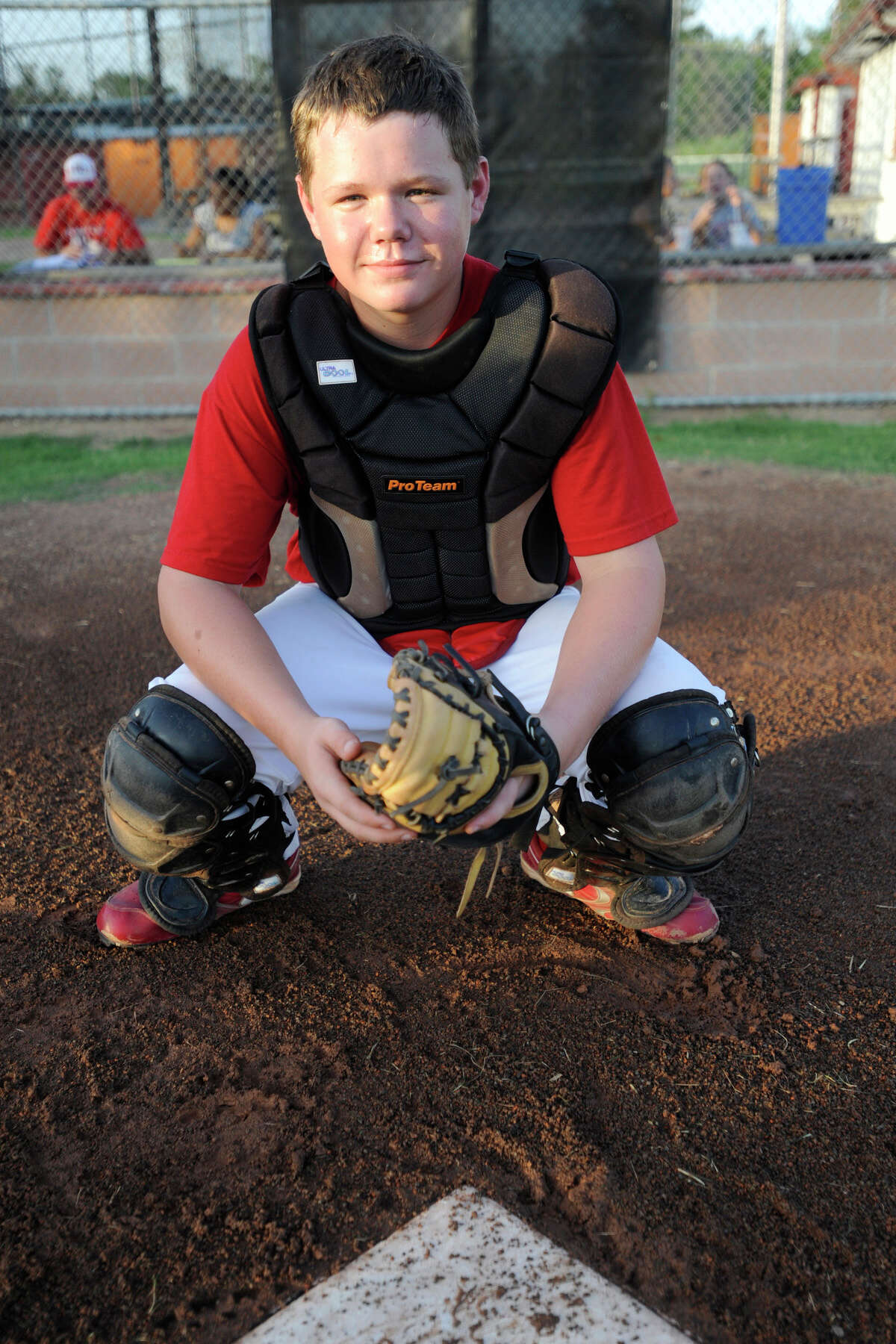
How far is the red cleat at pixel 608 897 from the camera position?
2051mm

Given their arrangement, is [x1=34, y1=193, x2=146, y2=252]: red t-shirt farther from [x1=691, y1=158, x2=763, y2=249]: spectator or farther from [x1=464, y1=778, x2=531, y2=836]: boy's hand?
[x1=464, y1=778, x2=531, y2=836]: boy's hand

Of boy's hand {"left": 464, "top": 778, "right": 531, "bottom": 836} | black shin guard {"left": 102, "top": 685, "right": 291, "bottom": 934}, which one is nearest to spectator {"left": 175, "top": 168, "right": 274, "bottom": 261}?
black shin guard {"left": 102, "top": 685, "right": 291, "bottom": 934}

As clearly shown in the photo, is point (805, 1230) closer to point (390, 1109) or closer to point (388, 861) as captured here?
point (390, 1109)

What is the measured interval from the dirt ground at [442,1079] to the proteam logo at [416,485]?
849 mm

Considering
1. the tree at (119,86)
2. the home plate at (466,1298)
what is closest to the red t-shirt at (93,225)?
the tree at (119,86)

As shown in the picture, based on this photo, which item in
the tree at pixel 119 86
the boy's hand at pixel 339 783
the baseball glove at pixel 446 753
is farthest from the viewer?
the tree at pixel 119 86

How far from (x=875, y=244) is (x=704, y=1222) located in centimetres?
677

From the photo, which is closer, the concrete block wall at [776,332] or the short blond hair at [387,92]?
the short blond hair at [387,92]

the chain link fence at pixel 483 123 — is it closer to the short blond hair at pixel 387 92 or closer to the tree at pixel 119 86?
the tree at pixel 119 86

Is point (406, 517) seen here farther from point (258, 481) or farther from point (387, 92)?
point (387, 92)

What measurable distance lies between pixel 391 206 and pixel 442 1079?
56.7 inches

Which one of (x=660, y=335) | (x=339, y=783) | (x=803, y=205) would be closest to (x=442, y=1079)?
(x=339, y=783)

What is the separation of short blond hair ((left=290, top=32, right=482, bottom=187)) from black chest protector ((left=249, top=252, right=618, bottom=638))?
0.74 feet

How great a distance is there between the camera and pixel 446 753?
151cm
